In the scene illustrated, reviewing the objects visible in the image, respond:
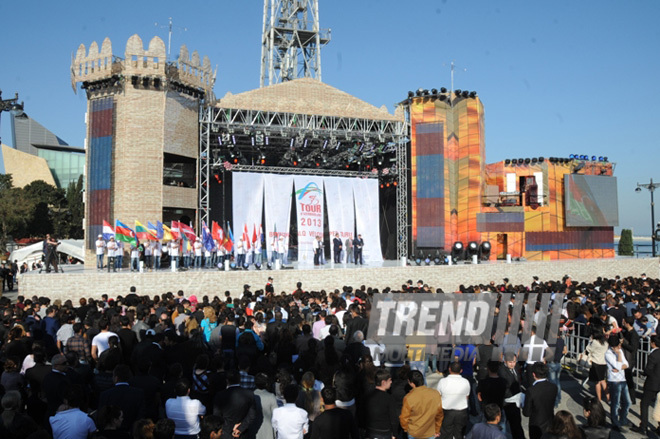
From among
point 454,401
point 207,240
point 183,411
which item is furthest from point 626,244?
point 183,411

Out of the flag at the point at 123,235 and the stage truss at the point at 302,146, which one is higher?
the stage truss at the point at 302,146

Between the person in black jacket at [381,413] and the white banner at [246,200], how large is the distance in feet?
62.2

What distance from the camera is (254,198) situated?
24703 millimetres

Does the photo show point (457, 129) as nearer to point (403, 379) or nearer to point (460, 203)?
point (460, 203)

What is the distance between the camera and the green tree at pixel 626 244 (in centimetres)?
3900

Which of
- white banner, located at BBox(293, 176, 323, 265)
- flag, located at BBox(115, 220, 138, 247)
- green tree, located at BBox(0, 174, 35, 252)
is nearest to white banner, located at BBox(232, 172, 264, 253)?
white banner, located at BBox(293, 176, 323, 265)

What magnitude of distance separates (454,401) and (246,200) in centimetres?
1963

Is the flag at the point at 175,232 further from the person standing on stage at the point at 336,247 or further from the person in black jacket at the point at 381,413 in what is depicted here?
the person in black jacket at the point at 381,413

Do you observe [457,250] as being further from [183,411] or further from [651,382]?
[183,411]

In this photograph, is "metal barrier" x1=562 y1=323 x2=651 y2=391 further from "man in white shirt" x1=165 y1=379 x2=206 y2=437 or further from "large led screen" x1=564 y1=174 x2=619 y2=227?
"large led screen" x1=564 y1=174 x2=619 y2=227

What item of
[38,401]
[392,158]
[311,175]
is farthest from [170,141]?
[38,401]

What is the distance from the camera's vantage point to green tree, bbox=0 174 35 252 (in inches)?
1432

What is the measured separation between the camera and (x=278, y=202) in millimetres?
25328

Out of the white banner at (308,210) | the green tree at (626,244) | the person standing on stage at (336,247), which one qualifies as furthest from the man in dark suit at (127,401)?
the green tree at (626,244)
